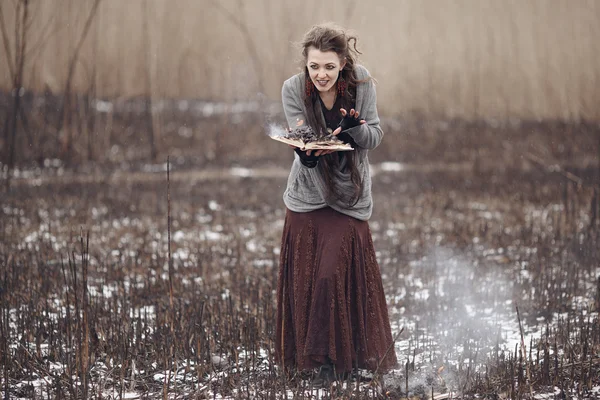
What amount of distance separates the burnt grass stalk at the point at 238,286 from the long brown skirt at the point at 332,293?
17 centimetres

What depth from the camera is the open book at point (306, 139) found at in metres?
3.40

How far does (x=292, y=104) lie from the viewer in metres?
3.73

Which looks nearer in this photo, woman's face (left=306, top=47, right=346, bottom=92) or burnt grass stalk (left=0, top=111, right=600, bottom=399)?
woman's face (left=306, top=47, right=346, bottom=92)

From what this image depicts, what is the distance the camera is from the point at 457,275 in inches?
260

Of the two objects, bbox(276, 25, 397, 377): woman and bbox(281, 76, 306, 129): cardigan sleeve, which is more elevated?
bbox(281, 76, 306, 129): cardigan sleeve

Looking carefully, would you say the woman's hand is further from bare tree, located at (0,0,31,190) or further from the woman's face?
bare tree, located at (0,0,31,190)

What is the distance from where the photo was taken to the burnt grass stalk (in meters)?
3.89

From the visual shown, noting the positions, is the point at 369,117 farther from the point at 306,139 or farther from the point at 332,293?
the point at 332,293

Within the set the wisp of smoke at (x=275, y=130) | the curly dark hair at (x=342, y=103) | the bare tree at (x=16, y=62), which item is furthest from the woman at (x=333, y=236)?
the bare tree at (x=16, y=62)

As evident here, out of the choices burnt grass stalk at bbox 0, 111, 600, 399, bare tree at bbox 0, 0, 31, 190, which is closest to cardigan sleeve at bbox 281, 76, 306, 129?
burnt grass stalk at bbox 0, 111, 600, 399

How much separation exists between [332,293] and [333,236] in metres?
0.29

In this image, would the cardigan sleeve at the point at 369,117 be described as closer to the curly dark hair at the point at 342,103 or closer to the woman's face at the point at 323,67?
the curly dark hair at the point at 342,103

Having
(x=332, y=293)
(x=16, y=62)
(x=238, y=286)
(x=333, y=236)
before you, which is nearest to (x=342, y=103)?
(x=333, y=236)

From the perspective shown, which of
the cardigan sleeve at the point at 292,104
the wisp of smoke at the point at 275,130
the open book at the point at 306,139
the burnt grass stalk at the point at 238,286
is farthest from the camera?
the burnt grass stalk at the point at 238,286
